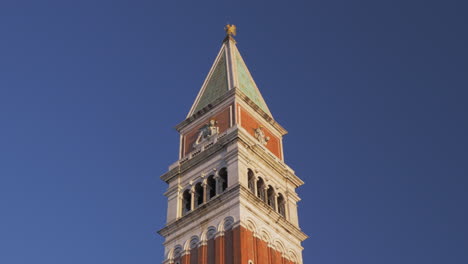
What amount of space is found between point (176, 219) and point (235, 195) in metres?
6.64

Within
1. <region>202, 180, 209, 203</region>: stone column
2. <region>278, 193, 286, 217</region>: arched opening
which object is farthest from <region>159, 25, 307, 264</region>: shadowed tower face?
<region>202, 180, 209, 203</region>: stone column

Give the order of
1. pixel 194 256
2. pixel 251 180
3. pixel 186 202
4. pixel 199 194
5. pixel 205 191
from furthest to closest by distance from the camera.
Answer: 1. pixel 186 202
2. pixel 199 194
3. pixel 251 180
4. pixel 205 191
5. pixel 194 256

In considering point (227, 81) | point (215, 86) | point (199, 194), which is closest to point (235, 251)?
point (199, 194)

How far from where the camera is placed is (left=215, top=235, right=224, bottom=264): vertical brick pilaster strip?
56.7m

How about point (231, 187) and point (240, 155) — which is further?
point (240, 155)

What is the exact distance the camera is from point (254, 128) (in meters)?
69.9

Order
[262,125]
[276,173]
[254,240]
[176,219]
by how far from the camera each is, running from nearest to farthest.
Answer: [254,240], [176,219], [276,173], [262,125]

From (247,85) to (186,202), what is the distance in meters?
17.1

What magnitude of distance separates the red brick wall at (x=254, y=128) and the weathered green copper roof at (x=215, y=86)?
428cm

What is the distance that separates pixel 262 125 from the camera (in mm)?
71750

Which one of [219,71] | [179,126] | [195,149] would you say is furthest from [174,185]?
[219,71]

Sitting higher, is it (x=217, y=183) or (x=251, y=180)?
(x=251, y=180)

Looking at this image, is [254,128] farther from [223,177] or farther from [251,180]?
[223,177]

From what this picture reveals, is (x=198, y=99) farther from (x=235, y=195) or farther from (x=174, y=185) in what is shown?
(x=235, y=195)
